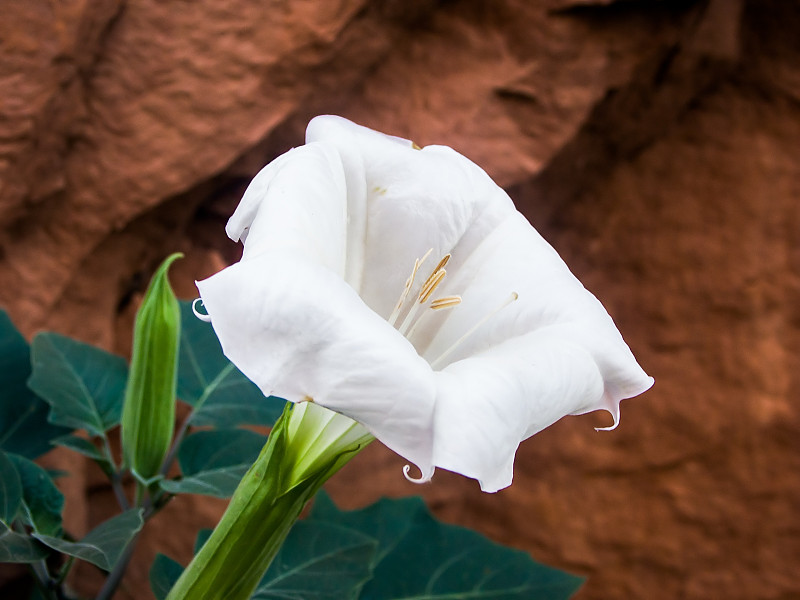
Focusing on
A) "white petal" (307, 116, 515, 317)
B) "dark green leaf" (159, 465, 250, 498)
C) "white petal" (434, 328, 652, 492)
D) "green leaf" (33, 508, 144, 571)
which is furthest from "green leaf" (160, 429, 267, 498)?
"white petal" (434, 328, 652, 492)

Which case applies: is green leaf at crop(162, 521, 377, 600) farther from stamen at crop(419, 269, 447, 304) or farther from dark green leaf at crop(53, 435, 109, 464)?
stamen at crop(419, 269, 447, 304)

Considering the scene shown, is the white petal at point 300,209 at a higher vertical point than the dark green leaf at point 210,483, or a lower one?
higher

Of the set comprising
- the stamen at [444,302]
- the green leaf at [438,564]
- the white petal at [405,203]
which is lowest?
the green leaf at [438,564]

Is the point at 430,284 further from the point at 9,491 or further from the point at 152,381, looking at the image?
the point at 9,491

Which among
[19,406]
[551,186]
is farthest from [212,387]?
[551,186]

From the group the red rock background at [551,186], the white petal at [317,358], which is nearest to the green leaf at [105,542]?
the white petal at [317,358]

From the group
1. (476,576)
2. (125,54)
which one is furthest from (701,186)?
(125,54)

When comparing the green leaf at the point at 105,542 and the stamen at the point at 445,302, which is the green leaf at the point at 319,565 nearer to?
the green leaf at the point at 105,542
